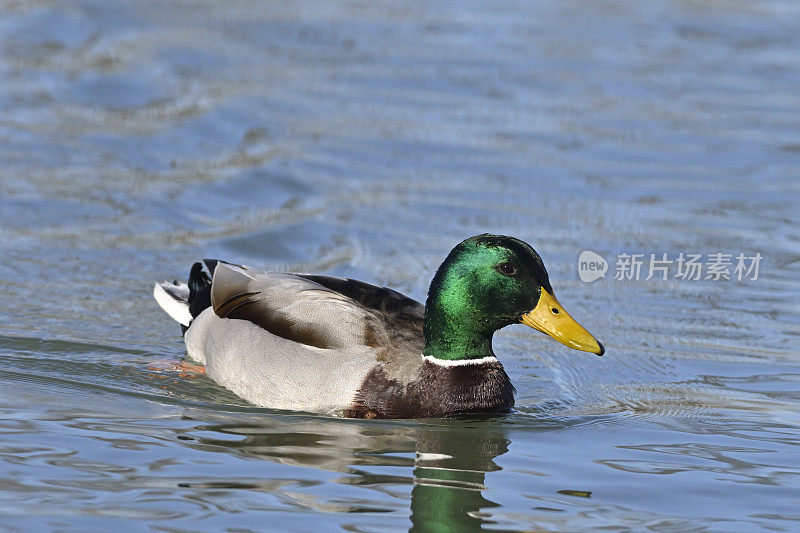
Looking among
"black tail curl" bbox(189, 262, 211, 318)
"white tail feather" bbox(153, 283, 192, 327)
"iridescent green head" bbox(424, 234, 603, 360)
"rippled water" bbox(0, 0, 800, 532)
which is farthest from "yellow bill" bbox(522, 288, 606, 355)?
"white tail feather" bbox(153, 283, 192, 327)

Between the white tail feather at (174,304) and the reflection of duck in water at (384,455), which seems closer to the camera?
the reflection of duck in water at (384,455)

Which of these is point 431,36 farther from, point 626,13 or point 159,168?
point 159,168

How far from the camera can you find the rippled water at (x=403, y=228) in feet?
19.5

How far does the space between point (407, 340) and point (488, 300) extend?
568 millimetres

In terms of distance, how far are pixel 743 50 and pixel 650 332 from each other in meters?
8.56

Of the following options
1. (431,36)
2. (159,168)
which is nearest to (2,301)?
(159,168)

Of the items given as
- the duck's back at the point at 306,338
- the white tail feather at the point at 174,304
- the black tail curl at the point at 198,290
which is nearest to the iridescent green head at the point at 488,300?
the duck's back at the point at 306,338

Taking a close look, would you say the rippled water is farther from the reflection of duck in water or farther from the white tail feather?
the white tail feather

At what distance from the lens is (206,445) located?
6.43 meters

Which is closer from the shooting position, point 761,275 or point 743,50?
point 761,275

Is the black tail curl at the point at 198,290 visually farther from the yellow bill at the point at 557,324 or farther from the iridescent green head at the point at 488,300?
the yellow bill at the point at 557,324

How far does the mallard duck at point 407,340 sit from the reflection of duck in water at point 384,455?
0.49 ft

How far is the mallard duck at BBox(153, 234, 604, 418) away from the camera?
22.7 ft

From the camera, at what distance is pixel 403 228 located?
1088cm
